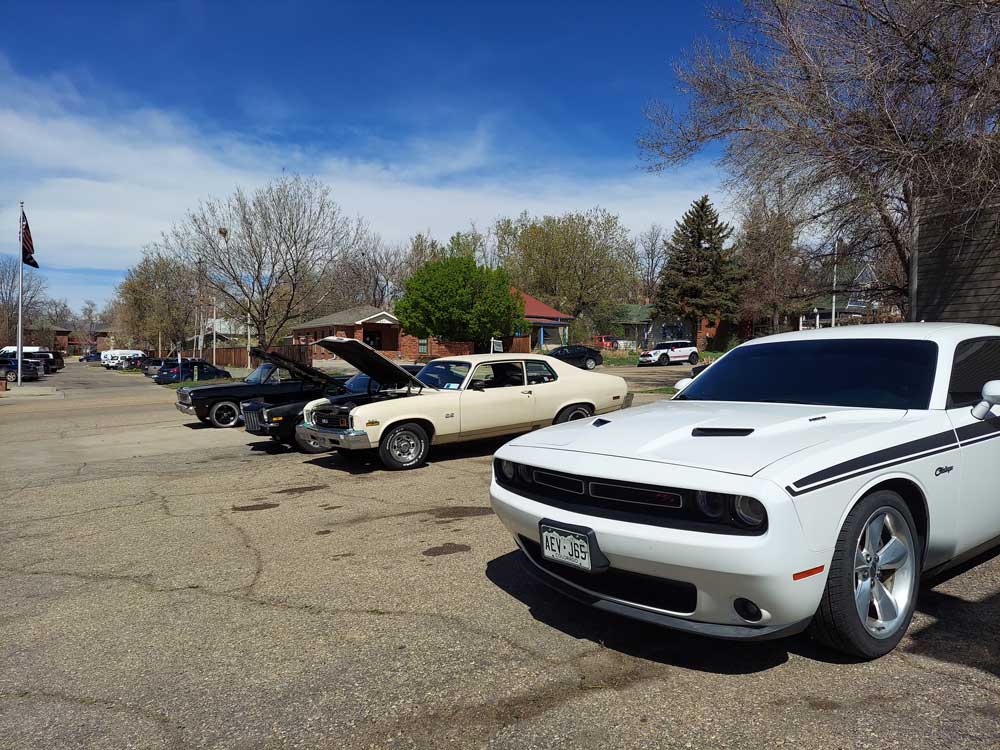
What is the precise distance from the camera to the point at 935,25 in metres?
12.3

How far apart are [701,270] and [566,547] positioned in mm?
54194

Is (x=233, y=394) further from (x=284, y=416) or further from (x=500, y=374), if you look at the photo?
(x=500, y=374)

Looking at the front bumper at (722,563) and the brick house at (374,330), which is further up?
the brick house at (374,330)

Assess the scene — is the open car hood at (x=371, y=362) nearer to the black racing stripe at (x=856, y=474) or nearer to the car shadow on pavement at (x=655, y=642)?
the car shadow on pavement at (x=655, y=642)

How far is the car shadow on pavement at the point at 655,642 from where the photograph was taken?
3330 millimetres

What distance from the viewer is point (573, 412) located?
10.3 metres

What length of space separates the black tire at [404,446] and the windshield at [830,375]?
4.69 metres

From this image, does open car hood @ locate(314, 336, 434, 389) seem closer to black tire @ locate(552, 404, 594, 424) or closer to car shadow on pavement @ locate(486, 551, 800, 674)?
black tire @ locate(552, 404, 594, 424)

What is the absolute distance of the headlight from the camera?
9.30ft

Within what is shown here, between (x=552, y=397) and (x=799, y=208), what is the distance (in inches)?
369

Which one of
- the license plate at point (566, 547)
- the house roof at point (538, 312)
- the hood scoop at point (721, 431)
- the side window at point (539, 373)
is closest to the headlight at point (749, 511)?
the hood scoop at point (721, 431)

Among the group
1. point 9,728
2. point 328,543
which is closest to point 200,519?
point 328,543

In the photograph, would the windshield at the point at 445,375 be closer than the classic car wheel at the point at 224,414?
Yes

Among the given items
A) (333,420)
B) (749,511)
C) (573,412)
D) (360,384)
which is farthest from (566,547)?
(360,384)
